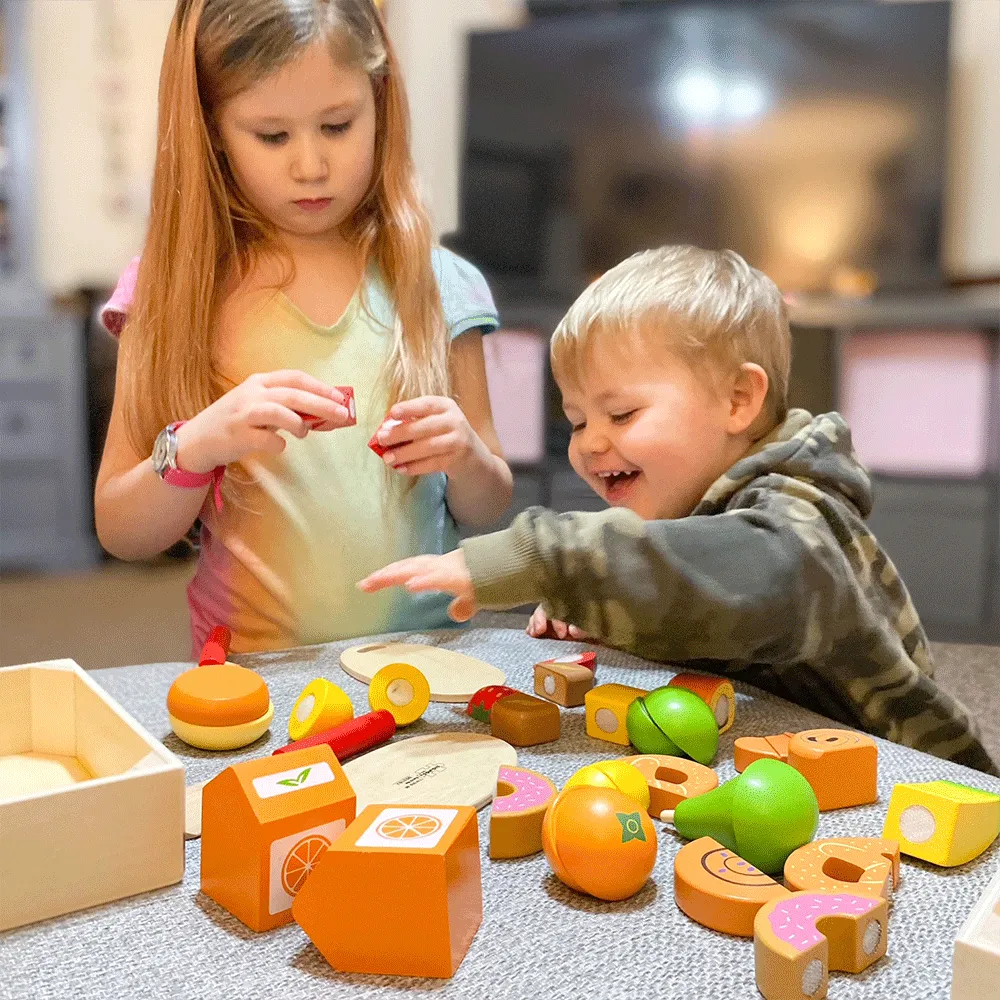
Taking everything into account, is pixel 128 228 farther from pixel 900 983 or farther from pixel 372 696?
pixel 900 983

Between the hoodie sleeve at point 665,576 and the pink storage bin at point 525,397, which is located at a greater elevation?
the pink storage bin at point 525,397

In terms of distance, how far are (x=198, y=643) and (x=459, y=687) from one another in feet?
1.09

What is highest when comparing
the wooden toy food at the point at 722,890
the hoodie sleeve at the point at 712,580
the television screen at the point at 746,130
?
the television screen at the point at 746,130

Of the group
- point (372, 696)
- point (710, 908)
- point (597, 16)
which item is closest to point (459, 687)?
point (372, 696)

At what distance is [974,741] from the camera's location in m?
0.69

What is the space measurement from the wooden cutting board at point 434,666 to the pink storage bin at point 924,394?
5.33ft

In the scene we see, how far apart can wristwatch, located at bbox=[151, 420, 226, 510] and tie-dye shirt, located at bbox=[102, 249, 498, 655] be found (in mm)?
54

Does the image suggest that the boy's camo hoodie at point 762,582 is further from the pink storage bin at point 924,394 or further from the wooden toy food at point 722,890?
the pink storage bin at point 924,394

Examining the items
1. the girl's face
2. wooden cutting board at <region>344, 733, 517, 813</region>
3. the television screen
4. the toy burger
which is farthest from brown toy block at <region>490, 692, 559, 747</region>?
the television screen

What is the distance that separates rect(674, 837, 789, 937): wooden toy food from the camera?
15.1 inches

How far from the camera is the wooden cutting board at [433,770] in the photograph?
1.61 feet

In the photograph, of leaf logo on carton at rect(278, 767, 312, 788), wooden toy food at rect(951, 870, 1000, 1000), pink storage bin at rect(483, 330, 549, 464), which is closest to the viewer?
wooden toy food at rect(951, 870, 1000, 1000)

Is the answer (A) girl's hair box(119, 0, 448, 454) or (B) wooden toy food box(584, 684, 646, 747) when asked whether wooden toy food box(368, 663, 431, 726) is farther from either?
(A) girl's hair box(119, 0, 448, 454)

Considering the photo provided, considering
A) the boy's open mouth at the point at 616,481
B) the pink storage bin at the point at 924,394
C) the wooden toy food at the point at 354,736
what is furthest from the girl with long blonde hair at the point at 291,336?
the pink storage bin at the point at 924,394
